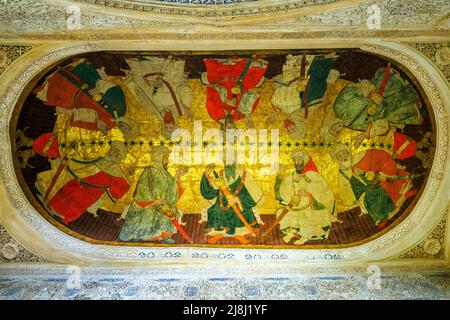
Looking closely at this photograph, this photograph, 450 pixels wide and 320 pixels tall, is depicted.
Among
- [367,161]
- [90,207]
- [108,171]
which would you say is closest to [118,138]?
[108,171]

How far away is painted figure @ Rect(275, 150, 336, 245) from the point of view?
640cm

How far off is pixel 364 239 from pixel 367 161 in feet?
4.05

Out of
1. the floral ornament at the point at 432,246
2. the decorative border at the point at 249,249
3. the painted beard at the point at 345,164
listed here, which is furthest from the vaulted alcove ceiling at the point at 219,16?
the floral ornament at the point at 432,246

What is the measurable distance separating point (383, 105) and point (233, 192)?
2.72 m

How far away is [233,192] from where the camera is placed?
6.56m

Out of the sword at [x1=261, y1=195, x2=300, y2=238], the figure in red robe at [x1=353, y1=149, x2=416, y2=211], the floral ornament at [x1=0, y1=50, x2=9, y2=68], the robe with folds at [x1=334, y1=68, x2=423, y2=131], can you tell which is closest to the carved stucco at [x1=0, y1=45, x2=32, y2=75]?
the floral ornament at [x1=0, y1=50, x2=9, y2=68]

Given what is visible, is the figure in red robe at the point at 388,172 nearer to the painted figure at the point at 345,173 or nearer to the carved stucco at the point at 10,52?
the painted figure at the point at 345,173

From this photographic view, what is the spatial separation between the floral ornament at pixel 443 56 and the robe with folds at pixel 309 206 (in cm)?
239

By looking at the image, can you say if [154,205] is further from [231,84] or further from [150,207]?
[231,84]

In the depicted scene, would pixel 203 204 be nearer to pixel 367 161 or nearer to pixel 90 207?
pixel 90 207

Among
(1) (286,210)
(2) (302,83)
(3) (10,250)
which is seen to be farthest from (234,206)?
(3) (10,250)

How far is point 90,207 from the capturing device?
20.8ft
